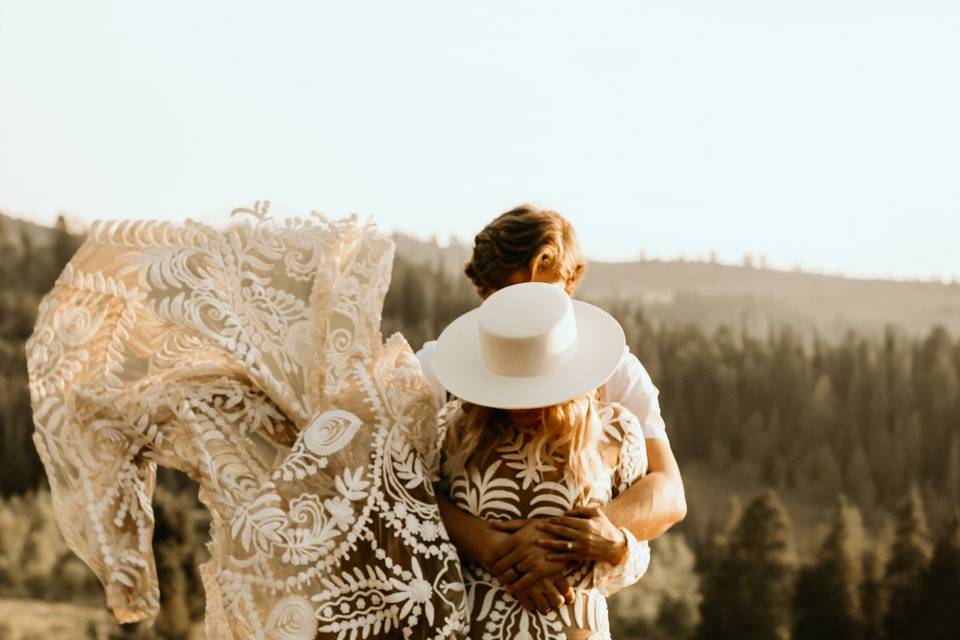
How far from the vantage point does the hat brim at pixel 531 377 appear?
187 cm

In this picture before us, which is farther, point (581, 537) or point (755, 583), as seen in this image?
point (755, 583)

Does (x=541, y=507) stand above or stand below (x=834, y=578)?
above

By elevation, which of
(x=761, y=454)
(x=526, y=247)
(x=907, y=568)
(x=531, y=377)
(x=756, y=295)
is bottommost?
(x=907, y=568)

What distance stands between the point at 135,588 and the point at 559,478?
0.85 meters

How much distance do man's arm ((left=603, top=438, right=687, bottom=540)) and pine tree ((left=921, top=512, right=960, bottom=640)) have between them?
17.3 feet

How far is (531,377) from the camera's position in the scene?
191 cm

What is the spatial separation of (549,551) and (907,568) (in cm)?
559

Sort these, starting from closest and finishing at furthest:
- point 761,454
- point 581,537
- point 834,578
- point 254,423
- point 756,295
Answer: point 581,537
point 254,423
point 834,578
point 761,454
point 756,295

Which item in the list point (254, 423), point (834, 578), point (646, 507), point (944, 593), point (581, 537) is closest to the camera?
point (581, 537)

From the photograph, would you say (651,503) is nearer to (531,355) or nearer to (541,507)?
(541,507)

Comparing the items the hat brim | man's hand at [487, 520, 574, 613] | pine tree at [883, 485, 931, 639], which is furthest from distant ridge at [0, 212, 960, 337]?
man's hand at [487, 520, 574, 613]

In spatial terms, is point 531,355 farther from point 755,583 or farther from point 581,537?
point 755,583

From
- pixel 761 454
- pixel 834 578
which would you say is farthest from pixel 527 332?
pixel 834 578

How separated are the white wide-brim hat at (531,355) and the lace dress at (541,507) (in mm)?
79
